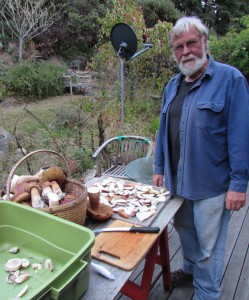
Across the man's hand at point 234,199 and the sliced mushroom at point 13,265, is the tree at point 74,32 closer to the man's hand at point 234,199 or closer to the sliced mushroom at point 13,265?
the man's hand at point 234,199

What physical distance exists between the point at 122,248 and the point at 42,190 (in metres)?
0.41

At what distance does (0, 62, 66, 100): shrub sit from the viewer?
28.6 feet

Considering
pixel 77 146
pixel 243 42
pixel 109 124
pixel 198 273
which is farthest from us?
pixel 243 42

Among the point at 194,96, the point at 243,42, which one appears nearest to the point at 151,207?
the point at 194,96

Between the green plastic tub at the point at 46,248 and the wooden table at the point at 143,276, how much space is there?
0.07m

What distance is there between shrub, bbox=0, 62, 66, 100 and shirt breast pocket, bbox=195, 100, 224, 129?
8.09 meters

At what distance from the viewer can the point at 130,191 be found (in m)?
1.58

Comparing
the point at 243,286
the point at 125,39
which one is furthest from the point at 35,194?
the point at 125,39

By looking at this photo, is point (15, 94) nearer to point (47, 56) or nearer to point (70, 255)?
point (47, 56)

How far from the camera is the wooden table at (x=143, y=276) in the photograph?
0.94m

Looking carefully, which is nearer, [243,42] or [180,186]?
[180,186]

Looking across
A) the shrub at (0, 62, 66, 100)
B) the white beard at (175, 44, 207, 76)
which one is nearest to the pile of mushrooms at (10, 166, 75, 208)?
the white beard at (175, 44, 207, 76)

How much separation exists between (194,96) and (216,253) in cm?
85

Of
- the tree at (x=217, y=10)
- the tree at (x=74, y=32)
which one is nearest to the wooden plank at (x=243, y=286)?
the tree at (x=74, y=32)
